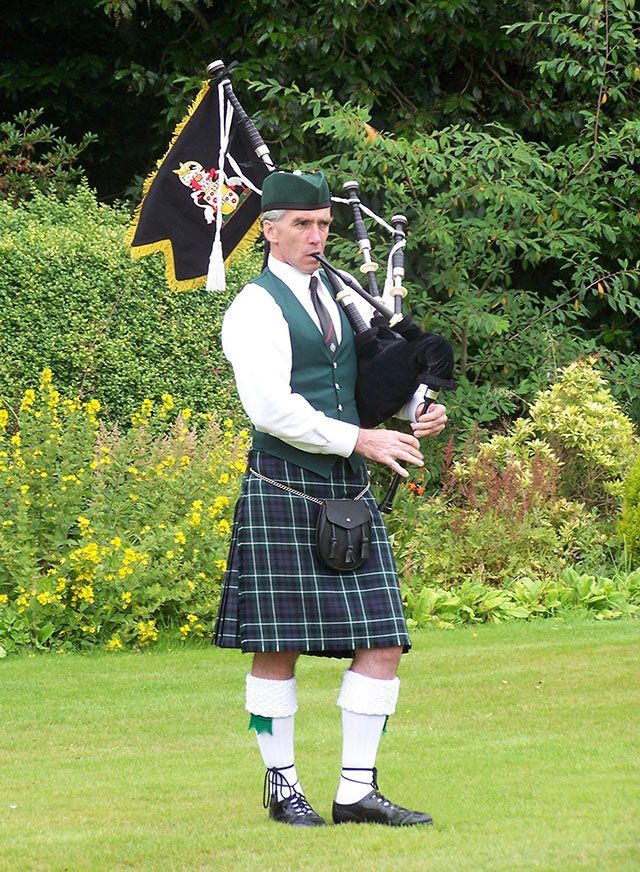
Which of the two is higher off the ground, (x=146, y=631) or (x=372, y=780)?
(x=372, y=780)

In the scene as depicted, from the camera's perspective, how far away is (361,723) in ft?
12.4

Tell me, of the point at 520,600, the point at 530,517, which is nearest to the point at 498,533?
the point at 530,517

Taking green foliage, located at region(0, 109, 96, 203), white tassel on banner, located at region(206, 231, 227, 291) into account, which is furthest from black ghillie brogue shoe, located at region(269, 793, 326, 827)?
green foliage, located at region(0, 109, 96, 203)

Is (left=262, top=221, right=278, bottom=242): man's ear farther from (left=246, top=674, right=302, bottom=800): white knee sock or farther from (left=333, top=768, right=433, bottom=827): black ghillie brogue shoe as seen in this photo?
(left=333, top=768, right=433, bottom=827): black ghillie brogue shoe

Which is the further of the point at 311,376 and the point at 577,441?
the point at 577,441

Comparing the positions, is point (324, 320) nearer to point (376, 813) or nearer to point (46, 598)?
point (376, 813)

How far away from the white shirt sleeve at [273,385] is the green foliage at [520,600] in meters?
3.69

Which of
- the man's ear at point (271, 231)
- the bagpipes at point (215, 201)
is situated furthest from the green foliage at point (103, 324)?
the man's ear at point (271, 231)

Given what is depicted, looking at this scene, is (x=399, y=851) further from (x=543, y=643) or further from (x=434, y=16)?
(x=434, y=16)

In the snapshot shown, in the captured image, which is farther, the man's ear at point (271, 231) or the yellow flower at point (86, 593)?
the yellow flower at point (86, 593)

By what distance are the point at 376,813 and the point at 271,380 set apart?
3.95 feet

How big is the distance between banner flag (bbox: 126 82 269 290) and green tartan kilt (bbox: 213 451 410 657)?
1.04m

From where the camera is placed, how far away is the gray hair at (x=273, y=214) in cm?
388

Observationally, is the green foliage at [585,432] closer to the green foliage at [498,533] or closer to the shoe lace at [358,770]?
the green foliage at [498,533]
